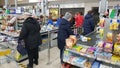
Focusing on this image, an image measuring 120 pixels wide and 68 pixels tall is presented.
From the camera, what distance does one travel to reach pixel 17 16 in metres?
6.07

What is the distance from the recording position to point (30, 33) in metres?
4.17

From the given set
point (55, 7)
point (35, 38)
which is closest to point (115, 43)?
point (35, 38)

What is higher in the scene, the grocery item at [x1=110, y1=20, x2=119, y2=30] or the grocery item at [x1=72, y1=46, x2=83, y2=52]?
the grocery item at [x1=110, y1=20, x2=119, y2=30]

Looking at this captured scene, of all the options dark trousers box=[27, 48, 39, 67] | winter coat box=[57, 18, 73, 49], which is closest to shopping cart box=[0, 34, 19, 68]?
A: dark trousers box=[27, 48, 39, 67]

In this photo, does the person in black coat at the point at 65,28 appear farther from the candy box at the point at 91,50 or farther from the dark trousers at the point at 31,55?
the candy box at the point at 91,50

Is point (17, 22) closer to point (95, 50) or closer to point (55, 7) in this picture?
point (95, 50)

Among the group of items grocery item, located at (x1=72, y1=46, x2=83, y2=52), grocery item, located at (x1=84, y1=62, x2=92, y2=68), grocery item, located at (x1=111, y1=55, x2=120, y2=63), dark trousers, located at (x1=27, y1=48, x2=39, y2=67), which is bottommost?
dark trousers, located at (x1=27, y1=48, x2=39, y2=67)

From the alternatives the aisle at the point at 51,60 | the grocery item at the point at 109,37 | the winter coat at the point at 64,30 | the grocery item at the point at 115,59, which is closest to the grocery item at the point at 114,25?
the grocery item at the point at 109,37

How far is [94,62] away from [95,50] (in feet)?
0.67

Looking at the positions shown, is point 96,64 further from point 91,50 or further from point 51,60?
point 51,60

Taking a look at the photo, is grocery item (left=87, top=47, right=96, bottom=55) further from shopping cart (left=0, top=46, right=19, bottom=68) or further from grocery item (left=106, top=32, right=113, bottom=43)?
shopping cart (left=0, top=46, right=19, bottom=68)

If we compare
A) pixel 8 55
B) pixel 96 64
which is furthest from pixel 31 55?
pixel 96 64

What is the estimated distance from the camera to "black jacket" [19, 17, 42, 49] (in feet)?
13.4

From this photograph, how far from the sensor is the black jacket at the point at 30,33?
13.4 feet
